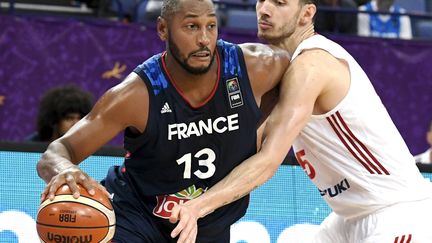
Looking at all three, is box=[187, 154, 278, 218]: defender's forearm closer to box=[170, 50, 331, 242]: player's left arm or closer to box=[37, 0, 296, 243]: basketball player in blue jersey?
box=[170, 50, 331, 242]: player's left arm

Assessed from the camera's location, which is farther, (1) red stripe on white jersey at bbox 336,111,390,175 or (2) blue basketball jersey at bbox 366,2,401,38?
(2) blue basketball jersey at bbox 366,2,401,38

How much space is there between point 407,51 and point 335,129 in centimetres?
489

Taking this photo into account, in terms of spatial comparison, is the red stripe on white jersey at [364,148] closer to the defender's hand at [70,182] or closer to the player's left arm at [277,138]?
the player's left arm at [277,138]

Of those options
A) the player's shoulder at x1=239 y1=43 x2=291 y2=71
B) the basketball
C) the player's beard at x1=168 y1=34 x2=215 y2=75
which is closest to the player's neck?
the player's shoulder at x1=239 y1=43 x2=291 y2=71

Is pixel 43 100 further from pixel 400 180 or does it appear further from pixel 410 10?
pixel 410 10

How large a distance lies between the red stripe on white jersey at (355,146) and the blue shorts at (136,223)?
2.75 feet

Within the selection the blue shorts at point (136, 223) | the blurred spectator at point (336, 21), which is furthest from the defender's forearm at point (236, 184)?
the blurred spectator at point (336, 21)

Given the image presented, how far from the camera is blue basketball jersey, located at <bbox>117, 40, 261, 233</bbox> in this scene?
15.9ft

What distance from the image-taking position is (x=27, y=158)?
22.1ft

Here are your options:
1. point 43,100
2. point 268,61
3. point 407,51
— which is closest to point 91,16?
point 43,100

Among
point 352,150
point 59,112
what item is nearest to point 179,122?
point 352,150

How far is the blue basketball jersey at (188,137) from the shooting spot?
484cm

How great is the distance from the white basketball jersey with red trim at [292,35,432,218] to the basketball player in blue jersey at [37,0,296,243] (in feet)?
1.13

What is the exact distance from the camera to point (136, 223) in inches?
196
